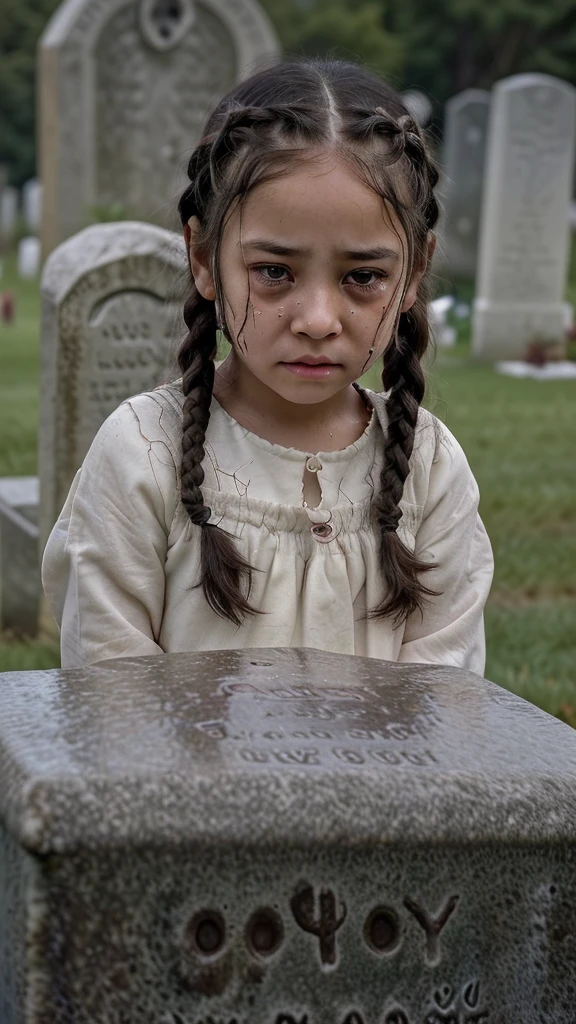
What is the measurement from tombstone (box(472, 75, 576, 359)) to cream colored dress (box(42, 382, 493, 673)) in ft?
34.9

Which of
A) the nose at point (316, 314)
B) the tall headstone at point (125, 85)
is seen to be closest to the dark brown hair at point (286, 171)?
the nose at point (316, 314)

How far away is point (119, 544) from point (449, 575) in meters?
0.50

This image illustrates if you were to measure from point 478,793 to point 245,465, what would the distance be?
0.71 meters

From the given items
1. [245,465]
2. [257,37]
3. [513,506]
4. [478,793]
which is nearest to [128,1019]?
[478,793]

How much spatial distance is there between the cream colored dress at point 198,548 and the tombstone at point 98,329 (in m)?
1.76

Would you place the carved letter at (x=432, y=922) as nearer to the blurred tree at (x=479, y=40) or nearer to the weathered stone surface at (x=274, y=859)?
the weathered stone surface at (x=274, y=859)

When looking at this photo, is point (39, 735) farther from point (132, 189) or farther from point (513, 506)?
point (132, 189)

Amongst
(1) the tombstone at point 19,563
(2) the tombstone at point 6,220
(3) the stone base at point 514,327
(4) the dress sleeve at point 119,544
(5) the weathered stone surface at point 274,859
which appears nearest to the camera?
(5) the weathered stone surface at point 274,859

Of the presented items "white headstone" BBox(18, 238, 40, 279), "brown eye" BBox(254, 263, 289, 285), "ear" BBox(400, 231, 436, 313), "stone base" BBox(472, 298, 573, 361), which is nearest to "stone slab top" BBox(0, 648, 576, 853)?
"brown eye" BBox(254, 263, 289, 285)

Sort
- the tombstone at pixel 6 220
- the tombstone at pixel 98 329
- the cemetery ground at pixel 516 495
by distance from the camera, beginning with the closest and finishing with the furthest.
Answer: the tombstone at pixel 98 329 < the cemetery ground at pixel 516 495 < the tombstone at pixel 6 220

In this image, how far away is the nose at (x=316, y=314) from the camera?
72.1 inches

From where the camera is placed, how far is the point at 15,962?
133cm

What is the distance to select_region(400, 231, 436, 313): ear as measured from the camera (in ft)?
6.70

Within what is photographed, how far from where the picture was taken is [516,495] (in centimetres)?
655
